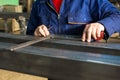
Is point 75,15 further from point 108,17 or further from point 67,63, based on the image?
point 67,63

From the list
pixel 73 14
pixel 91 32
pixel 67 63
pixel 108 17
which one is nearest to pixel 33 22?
pixel 73 14

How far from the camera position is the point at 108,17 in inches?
37.0

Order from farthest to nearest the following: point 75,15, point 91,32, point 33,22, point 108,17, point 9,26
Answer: point 9,26, point 33,22, point 75,15, point 108,17, point 91,32

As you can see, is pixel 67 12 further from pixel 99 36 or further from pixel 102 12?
pixel 99 36

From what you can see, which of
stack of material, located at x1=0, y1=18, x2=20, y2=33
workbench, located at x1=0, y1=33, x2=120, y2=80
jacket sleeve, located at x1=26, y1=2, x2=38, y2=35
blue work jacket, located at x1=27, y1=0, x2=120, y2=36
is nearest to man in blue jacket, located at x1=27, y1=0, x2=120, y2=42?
blue work jacket, located at x1=27, y1=0, x2=120, y2=36

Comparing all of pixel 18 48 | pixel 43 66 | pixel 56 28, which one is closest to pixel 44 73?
pixel 43 66

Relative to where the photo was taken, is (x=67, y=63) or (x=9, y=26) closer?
(x=67, y=63)

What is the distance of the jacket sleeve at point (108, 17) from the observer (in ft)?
2.88

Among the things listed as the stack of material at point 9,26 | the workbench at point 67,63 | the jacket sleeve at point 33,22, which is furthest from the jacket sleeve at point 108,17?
the stack of material at point 9,26

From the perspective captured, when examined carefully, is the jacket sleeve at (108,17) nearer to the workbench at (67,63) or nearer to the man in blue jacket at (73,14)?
the man in blue jacket at (73,14)

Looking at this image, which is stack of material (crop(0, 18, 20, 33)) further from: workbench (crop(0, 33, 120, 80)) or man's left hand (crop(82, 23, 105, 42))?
workbench (crop(0, 33, 120, 80))

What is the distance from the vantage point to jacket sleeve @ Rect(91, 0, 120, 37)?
878 mm

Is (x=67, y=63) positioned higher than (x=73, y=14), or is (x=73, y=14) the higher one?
(x=73, y=14)

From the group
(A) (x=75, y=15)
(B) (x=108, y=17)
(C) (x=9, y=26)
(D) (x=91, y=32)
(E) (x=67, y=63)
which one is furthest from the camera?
(C) (x=9, y=26)
